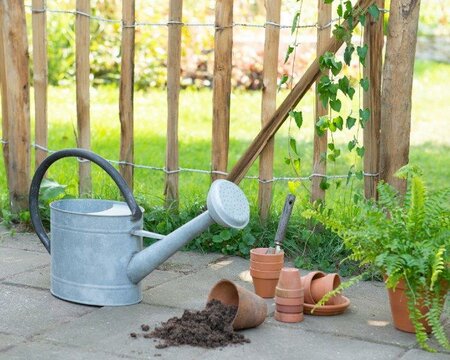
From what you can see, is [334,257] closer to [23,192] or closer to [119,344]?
[119,344]

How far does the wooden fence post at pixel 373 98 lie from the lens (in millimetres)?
4020

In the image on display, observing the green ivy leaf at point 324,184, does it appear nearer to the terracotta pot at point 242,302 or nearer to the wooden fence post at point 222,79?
the wooden fence post at point 222,79

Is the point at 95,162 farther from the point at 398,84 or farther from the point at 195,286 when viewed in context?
the point at 398,84

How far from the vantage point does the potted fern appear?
9.79ft

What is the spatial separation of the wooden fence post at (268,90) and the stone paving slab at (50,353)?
5.26 feet

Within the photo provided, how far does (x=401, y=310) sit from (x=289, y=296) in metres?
0.41

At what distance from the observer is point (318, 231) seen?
13.8ft

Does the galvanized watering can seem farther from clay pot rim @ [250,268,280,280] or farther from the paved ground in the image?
clay pot rim @ [250,268,280,280]

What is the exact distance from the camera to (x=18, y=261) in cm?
410

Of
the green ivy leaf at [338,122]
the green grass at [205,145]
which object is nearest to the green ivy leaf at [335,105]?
the green ivy leaf at [338,122]

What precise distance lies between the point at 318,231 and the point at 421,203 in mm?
1151

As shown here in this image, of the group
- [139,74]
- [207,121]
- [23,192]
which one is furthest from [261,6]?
[23,192]

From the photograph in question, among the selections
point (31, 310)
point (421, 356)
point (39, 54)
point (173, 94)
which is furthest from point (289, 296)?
point (39, 54)

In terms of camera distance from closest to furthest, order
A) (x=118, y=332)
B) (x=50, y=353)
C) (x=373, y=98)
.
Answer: (x=50, y=353) < (x=118, y=332) < (x=373, y=98)
